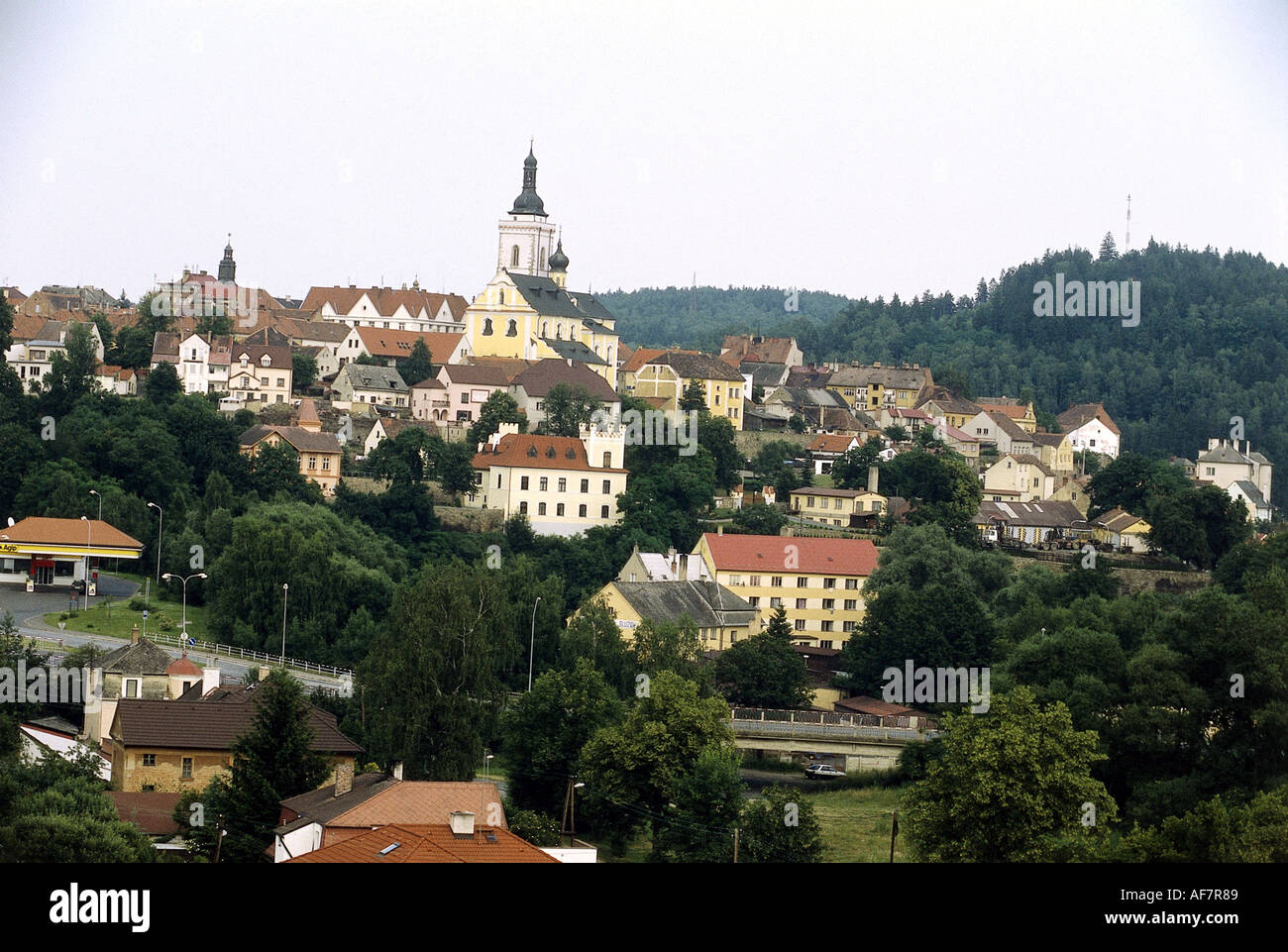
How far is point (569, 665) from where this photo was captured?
40.1 meters

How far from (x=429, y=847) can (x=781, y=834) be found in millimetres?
8150

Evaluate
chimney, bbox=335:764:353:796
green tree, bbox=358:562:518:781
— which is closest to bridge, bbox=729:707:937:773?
green tree, bbox=358:562:518:781

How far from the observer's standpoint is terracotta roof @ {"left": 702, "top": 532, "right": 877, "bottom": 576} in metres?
51.5

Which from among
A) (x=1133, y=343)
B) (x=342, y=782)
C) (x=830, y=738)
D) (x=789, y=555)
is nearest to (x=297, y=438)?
(x=789, y=555)

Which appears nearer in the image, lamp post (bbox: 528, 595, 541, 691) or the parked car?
the parked car

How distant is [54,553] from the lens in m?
45.7

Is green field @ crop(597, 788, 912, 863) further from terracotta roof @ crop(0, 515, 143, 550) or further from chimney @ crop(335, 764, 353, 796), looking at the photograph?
terracotta roof @ crop(0, 515, 143, 550)

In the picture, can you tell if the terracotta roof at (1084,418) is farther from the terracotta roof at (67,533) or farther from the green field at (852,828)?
the green field at (852,828)

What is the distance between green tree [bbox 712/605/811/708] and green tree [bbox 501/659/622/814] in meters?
7.91

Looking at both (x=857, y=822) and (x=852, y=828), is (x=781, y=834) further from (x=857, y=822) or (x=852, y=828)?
(x=857, y=822)

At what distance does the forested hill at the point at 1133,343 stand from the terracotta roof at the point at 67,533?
179 feet

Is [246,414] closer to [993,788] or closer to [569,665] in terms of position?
[569,665]
